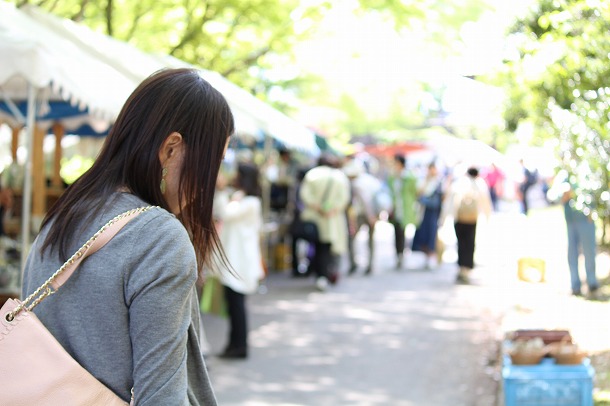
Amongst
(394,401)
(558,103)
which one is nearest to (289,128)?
(558,103)

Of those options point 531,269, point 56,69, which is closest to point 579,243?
point 531,269

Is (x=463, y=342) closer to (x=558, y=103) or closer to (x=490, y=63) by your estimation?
(x=558, y=103)

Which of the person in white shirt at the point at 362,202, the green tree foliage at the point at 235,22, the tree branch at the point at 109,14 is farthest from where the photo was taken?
the person in white shirt at the point at 362,202

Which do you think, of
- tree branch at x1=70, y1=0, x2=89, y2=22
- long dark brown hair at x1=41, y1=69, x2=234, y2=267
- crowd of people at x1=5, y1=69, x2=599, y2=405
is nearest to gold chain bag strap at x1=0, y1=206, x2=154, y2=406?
crowd of people at x1=5, y1=69, x2=599, y2=405

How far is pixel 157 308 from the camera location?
187 centimetres

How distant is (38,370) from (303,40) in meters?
14.6

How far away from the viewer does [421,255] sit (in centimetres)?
1992

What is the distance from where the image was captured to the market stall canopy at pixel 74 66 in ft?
19.7

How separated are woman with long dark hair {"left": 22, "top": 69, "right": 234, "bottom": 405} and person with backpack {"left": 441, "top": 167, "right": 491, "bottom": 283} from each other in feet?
41.0

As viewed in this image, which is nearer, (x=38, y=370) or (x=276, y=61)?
(x=38, y=370)

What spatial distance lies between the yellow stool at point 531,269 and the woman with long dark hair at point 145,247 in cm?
1265

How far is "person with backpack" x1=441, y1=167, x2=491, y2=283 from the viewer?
47.3 feet

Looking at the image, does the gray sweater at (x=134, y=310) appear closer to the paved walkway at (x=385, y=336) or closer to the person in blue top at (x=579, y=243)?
the paved walkway at (x=385, y=336)

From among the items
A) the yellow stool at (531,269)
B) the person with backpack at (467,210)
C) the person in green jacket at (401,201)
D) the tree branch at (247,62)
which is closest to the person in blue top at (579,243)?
the yellow stool at (531,269)
